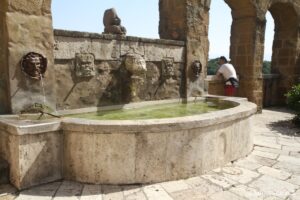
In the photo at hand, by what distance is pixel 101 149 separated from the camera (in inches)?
108

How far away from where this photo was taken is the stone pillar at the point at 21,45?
301 cm

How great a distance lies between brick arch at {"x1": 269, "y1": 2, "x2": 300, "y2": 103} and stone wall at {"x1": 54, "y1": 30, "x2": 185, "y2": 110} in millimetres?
5211

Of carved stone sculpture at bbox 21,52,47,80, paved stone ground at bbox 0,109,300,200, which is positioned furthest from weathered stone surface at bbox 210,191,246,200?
carved stone sculpture at bbox 21,52,47,80

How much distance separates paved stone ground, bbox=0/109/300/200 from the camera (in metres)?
2.55

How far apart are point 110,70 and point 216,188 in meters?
2.40

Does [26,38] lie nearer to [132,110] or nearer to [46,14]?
[46,14]

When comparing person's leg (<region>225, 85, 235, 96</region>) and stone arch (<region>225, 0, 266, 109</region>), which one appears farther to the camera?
stone arch (<region>225, 0, 266, 109</region>)

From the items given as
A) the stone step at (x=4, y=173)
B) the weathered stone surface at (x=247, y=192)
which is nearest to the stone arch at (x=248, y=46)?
the weathered stone surface at (x=247, y=192)

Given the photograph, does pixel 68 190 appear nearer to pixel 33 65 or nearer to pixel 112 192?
pixel 112 192

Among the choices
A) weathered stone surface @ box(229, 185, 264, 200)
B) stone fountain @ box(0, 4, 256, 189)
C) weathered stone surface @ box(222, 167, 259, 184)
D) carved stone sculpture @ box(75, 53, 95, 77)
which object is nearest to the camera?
weathered stone surface @ box(229, 185, 264, 200)

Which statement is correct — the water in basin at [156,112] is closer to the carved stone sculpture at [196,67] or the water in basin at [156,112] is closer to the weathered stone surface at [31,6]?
the carved stone sculpture at [196,67]

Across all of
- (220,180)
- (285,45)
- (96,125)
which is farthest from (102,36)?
(285,45)

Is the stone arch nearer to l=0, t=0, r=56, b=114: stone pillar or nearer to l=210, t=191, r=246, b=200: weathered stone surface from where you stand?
l=210, t=191, r=246, b=200: weathered stone surface

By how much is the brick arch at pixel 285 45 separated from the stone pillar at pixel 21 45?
766 centimetres
